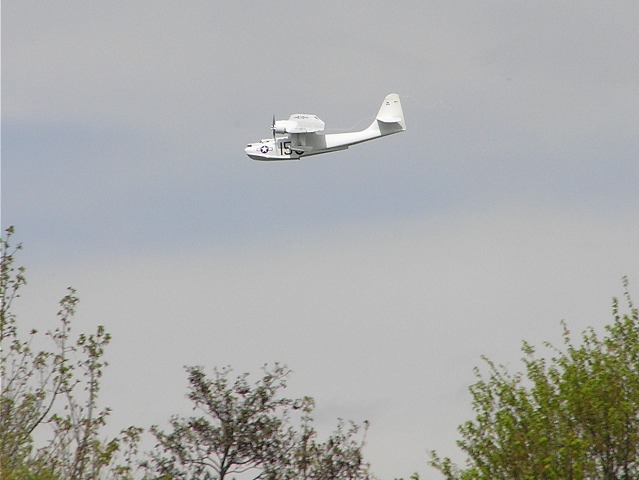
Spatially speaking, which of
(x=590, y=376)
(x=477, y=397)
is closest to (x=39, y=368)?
(x=477, y=397)

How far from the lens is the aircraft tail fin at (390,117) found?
49531 mm

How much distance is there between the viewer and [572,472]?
3656 cm

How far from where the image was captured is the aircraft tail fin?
49.5 m

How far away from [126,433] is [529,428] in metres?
11.7

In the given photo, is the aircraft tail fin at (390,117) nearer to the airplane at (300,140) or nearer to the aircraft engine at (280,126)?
the airplane at (300,140)

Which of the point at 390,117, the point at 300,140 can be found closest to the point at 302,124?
the point at 300,140

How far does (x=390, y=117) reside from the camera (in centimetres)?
5022

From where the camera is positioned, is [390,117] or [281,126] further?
[390,117]

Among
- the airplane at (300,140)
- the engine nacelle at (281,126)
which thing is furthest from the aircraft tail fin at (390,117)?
the engine nacelle at (281,126)

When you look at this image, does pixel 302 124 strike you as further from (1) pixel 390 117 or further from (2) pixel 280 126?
(1) pixel 390 117

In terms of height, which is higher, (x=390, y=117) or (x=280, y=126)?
(x=390, y=117)

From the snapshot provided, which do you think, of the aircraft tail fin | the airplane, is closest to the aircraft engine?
the airplane

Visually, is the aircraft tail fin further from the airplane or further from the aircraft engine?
the aircraft engine

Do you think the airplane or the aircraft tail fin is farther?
the aircraft tail fin
